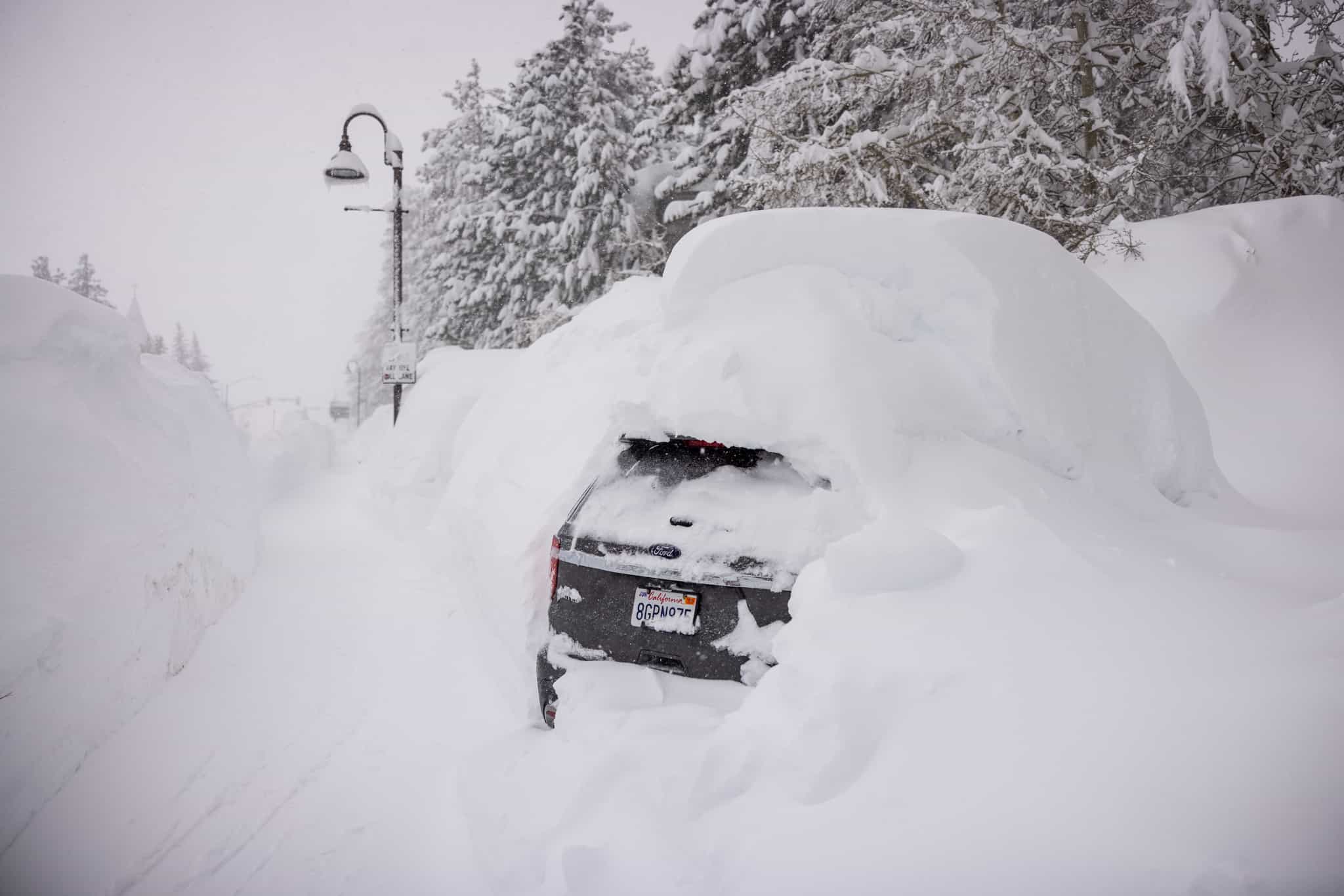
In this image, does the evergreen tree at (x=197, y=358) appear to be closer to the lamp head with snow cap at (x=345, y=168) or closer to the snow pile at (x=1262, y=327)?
the lamp head with snow cap at (x=345, y=168)

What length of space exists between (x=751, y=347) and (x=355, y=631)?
3.82 meters

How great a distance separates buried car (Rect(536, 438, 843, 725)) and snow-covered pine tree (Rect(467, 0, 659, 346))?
1390 centimetres

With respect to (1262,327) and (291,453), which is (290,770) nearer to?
(1262,327)

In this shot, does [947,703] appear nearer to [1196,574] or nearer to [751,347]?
[1196,574]

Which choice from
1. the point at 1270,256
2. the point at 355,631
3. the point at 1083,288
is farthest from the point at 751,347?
the point at 1270,256

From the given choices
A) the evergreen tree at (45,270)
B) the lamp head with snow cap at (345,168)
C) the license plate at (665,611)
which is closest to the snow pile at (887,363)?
the license plate at (665,611)

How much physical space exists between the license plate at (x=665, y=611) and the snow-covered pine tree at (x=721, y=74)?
12.7 metres

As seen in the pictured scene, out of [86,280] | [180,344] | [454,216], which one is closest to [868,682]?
[454,216]

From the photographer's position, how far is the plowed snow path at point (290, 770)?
8.48 ft

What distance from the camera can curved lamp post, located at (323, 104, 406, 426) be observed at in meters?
10.7

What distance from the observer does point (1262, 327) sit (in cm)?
645

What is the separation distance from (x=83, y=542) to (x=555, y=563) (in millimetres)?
2557

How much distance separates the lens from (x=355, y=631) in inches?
204

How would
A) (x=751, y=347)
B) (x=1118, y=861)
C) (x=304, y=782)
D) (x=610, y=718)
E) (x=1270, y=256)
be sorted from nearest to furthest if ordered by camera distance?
(x=1118, y=861), (x=610, y=718), (x=304, y=782), (x=751, y=347), (x=1270, y=256)
